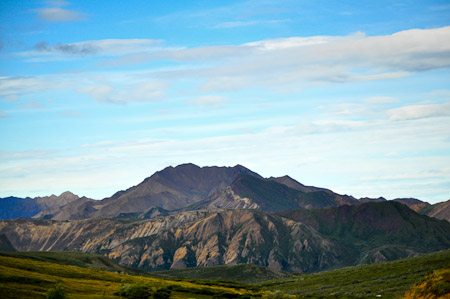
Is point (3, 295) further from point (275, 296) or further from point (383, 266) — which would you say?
point (383, 266)

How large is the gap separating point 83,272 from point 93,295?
3669 cm

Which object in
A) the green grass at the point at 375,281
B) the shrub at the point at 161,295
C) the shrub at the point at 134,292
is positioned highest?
the shrub at the point at 134,292

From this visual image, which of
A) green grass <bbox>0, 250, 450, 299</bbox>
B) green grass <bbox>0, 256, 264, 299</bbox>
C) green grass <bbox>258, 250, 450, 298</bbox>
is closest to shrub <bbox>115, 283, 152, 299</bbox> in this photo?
green grass <bbox>0, 250, 450, 299</bbox>

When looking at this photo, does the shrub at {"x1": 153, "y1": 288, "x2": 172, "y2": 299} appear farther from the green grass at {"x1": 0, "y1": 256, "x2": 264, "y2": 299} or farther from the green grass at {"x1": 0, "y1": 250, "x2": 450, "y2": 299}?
the green grass at {"x1": 0, "y1": 256, "x2": 264, "y2": 299}

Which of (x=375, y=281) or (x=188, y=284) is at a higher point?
(x=188, y=284)

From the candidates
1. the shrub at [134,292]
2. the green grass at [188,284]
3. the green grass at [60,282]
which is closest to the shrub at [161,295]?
the green grass at [188,284]

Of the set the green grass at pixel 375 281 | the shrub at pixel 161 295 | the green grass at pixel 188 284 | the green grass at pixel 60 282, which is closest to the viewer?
the green grass at pixel 60 282

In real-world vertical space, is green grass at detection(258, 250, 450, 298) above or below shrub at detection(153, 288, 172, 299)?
below

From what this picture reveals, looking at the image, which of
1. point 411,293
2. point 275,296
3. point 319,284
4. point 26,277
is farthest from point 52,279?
point 319,284

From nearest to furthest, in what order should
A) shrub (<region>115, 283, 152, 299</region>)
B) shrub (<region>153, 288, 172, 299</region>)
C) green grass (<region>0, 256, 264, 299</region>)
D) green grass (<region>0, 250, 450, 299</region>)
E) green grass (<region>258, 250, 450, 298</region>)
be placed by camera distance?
green grass (<region>0, 256, 264, 299</region>) < green grass (<region>0, 250, 450, 299</region>) < shrub (<region>115, 283, 152, 299</region>) < shrub (<region>153, 288, 172, 299</region>) < green grass (<region>258, 250, 450, 298</region>)

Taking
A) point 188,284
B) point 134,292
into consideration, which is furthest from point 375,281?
point 134,292

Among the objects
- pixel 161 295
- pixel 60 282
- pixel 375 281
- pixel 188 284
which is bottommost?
pixel 375 281

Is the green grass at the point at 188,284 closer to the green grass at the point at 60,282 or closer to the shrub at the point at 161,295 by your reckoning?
the green grass at the point at 60,282

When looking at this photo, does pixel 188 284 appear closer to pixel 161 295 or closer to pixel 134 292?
pixel 161 295
